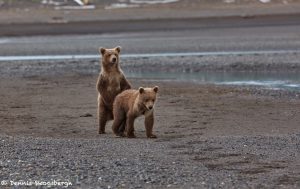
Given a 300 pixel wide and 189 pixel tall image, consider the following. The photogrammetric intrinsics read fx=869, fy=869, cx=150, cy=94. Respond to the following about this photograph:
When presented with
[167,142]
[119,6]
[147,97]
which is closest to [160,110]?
[147,97]

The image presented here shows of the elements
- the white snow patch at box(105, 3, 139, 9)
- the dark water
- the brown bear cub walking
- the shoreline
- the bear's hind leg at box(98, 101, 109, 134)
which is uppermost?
the brown bear cub walking

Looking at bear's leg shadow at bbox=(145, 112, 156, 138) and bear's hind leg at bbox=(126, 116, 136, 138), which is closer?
bear's leg shadow at bbox=(145, 112, 156, 138)

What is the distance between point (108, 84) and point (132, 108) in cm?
108

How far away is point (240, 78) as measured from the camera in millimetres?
20641

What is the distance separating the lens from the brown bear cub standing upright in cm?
1226

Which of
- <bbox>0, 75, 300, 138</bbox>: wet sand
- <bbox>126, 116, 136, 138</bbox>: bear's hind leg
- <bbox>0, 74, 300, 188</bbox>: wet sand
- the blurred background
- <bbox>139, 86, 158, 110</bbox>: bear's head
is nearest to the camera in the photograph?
<bbox>0, 74, 300, 188</bbox>: wet sand

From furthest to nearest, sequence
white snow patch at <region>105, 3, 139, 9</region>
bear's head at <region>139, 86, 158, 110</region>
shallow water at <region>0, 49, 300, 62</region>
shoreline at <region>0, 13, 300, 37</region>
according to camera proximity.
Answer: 1. white snow patch at <region>105, 3, 139, 9</region>
2. shoreline at <region>0, 13, 300, 37</region>
3. shallow water at <region>0, 49, 300, 62</region>
4. bear's head at <region>139, 86, 158, 110</region>

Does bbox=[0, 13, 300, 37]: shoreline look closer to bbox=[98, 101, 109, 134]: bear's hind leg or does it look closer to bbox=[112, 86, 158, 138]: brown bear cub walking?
bbox=[98, 101, 109, 134]: bear's hind leg

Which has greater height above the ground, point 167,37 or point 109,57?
point 109,57

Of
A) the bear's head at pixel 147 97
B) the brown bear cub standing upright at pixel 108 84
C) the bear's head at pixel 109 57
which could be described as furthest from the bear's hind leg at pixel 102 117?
the bear's head at pixel 147 97

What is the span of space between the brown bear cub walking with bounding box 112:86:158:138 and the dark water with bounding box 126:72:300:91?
7057 mm

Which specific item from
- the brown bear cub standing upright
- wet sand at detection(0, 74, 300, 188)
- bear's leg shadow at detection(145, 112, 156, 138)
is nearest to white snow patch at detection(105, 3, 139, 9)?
wet sand at detection(0, 74, 300, 188)

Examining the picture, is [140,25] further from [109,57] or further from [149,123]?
[149,123]

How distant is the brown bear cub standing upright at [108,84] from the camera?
1226cm
